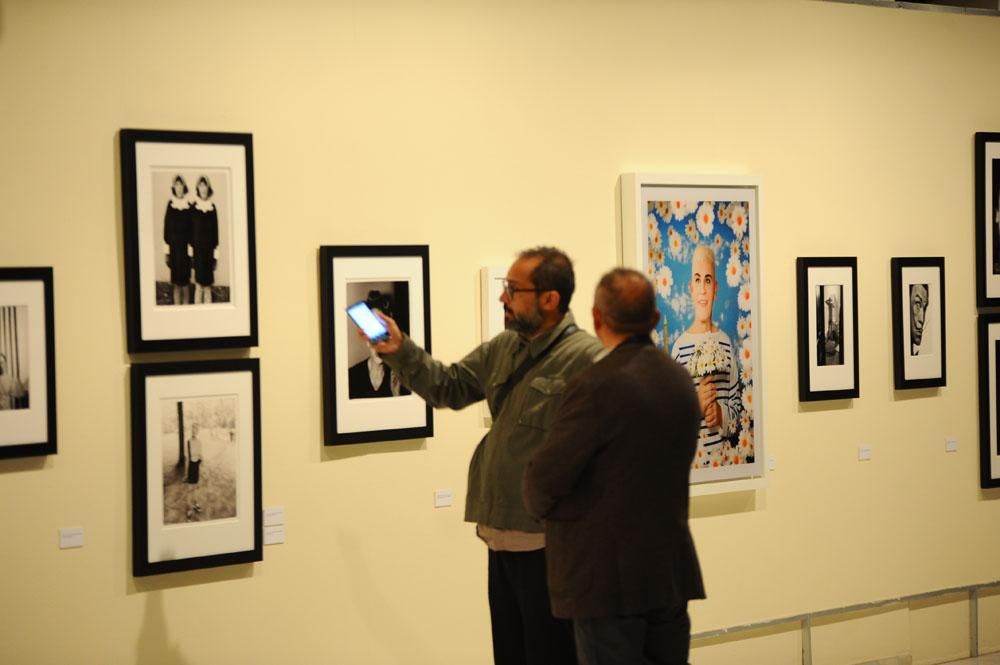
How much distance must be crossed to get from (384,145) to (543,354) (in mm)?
1538

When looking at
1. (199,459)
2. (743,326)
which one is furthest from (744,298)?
(199,459)

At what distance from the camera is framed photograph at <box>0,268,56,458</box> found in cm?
446

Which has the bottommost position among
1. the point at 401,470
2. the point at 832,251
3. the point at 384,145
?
the point at 401,470

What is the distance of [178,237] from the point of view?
475 centimetres

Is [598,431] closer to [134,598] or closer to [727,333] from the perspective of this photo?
[134,598]

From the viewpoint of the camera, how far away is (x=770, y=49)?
6.24 m

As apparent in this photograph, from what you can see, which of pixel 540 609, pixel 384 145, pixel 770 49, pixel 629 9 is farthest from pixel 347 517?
pixel 770 49

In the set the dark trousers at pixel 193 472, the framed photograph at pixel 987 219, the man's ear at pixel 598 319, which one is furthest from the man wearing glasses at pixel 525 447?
the framed photograph at pixel 987 219

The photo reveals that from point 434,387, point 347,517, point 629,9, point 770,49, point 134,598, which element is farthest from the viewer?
point 770,49

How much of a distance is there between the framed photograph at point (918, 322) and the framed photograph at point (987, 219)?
314 millimetres

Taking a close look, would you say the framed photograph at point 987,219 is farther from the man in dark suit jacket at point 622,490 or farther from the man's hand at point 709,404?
the man in dark suit jacket at point 622,490

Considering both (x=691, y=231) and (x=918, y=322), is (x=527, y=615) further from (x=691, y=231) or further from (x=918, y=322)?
(x=918, y=322)

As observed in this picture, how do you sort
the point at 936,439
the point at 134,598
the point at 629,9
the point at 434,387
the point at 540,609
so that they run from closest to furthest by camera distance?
the point at 540,609 < the point at 434,387 < the point at 134,598 < the point at 629,9 < the point at 936,439

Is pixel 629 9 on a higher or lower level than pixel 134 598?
higher
